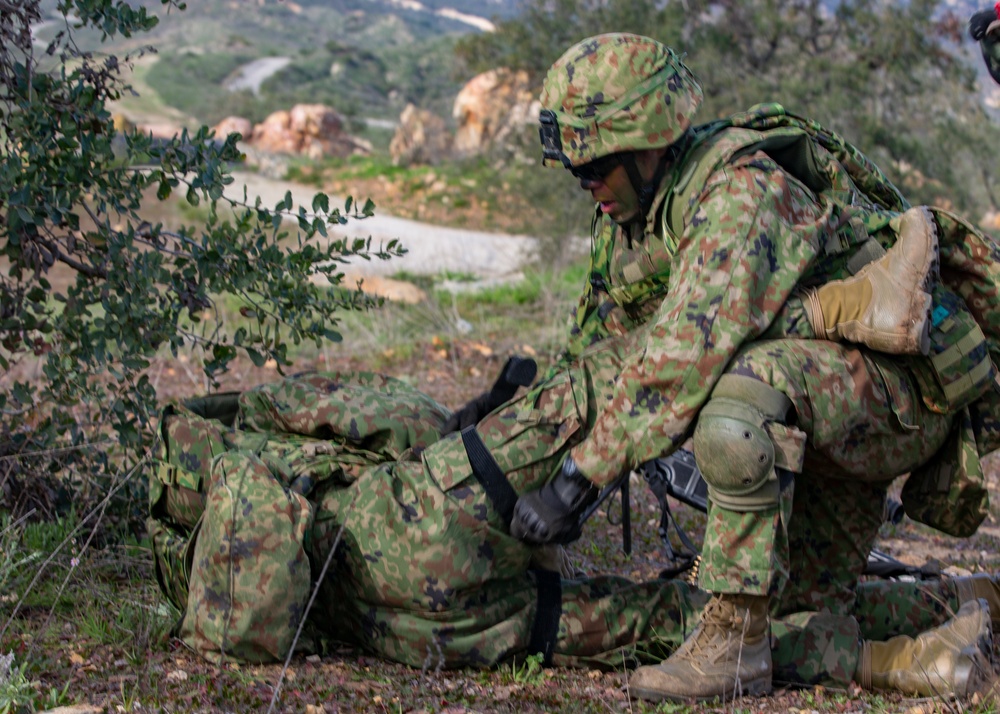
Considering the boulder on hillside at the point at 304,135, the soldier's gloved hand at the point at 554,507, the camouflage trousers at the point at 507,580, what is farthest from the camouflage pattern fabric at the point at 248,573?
the boulder on hillside at the point at 304,135

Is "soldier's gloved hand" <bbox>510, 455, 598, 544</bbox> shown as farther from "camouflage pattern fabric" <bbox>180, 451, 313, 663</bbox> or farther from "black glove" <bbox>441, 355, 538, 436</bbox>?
"camouflage pattern fabric" <bbox>180, 451, 313, 663</bbox>

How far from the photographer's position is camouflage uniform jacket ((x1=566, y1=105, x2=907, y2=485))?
2.78 meters

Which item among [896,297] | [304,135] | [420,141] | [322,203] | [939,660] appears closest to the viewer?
[896,297]

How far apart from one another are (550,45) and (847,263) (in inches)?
465

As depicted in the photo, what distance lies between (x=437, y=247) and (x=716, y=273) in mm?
10984

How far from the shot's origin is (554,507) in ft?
9.43

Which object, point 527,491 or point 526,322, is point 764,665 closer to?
point 527,491

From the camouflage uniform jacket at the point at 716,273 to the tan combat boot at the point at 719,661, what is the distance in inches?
18.3

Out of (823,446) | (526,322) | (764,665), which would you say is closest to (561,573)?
(764,665)

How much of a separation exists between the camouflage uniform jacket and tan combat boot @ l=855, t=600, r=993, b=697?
86 cm

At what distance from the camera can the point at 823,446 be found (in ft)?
9.27

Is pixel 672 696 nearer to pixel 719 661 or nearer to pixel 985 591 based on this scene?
pixel 719 661

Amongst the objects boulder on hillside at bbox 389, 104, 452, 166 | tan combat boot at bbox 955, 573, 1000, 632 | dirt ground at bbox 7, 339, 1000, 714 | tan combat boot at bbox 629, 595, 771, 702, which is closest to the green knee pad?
tan combat boot at bbox 629, 595, 771, 702

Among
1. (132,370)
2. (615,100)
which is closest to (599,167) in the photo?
(615,100)
